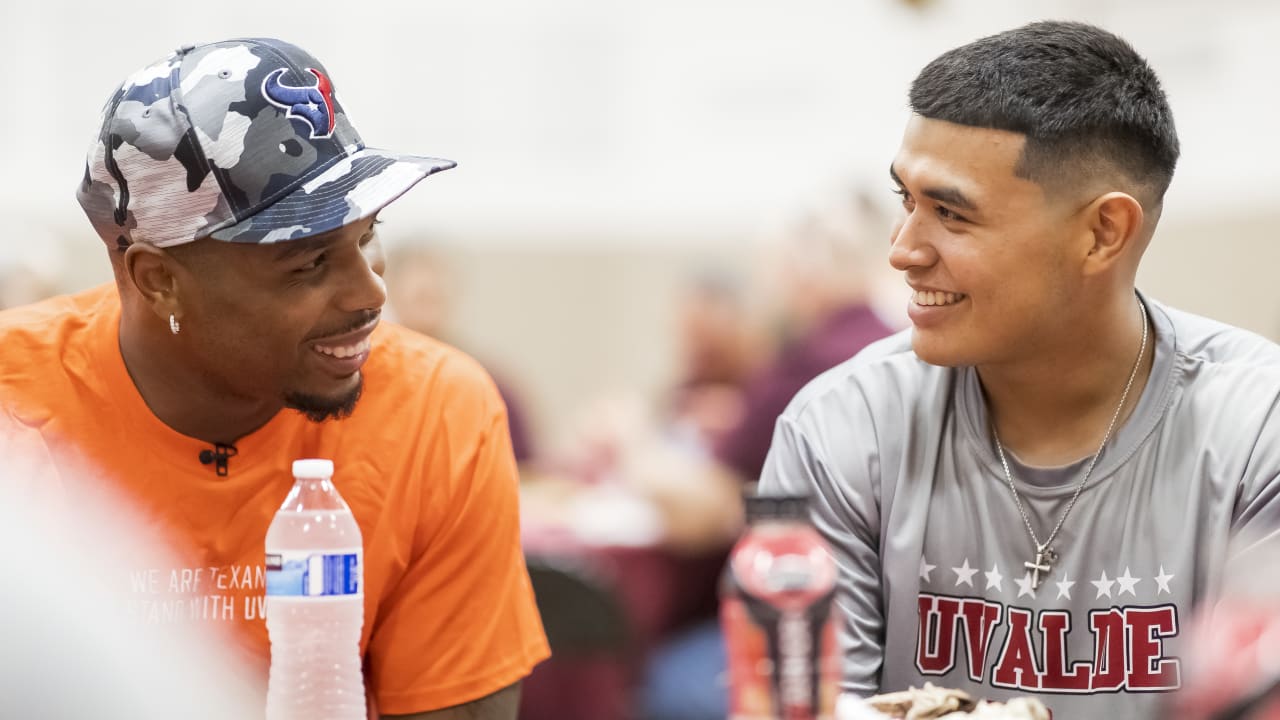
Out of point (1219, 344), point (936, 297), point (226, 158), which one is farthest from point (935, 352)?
point (226, 158)

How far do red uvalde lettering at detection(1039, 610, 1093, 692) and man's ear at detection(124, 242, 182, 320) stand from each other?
1.28 m

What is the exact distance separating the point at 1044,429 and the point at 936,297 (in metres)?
0.27

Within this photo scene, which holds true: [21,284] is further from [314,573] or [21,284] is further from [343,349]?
[314,573]

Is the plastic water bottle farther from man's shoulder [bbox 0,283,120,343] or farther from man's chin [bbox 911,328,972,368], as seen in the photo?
man's chin [bbox 911,328,972,368]

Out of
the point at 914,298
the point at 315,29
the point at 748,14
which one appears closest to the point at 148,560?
the point at 914,298

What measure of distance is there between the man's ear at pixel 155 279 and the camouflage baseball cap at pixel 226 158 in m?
0.03

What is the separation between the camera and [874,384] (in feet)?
7.03

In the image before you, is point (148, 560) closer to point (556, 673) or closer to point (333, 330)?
point (333, 330)

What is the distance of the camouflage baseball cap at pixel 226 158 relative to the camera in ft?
5.76

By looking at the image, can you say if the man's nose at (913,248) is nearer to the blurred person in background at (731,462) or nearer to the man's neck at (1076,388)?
the man's neck at (1076,388)

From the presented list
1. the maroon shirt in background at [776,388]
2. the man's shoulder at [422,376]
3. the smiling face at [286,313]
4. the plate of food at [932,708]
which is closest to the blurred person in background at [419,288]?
the maroon shirt in background at [776,388]

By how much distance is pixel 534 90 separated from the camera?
7.24m

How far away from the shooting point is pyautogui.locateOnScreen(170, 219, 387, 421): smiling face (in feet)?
6.00

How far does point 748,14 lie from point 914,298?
5.53 meters
